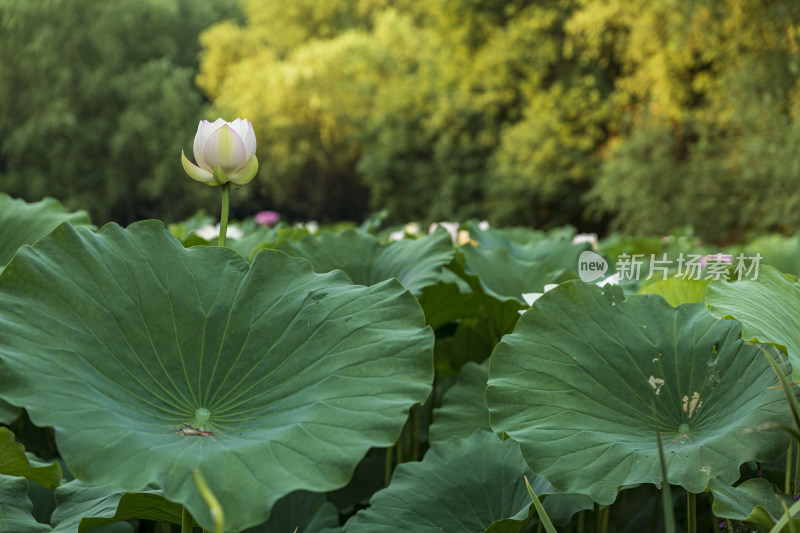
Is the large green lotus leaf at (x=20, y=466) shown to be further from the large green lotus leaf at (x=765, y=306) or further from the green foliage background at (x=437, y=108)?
the green foliage background at (x=437, y=108)

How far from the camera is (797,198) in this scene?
6074 mm

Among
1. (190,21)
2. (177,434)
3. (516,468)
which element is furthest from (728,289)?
(190,21)

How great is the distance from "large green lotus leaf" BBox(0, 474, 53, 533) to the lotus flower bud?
38cm

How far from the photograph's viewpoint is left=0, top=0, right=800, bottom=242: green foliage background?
7.14 meters

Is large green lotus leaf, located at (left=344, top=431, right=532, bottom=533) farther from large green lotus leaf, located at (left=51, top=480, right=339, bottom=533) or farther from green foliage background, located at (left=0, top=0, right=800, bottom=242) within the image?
green foliage background, located at (left=0, top=0, right=800, bottom=242)

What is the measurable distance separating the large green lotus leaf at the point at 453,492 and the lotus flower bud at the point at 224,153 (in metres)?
0.41

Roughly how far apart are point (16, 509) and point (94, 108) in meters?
15.8

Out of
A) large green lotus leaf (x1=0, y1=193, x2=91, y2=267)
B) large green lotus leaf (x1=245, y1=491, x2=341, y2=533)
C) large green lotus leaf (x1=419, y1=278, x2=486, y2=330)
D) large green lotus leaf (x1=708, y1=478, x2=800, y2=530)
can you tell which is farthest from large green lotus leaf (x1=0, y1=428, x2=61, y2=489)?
large green lotus leaf (x1=708, y1=478, x2=800, y2=530)

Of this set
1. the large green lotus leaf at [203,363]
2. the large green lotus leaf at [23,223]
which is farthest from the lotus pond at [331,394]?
the large green lotus leaf at [23,223]

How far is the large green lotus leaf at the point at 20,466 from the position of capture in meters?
0.73

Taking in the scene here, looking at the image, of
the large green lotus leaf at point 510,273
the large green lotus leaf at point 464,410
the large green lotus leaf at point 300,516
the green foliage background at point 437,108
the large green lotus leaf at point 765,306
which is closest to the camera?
the large green lotus leaf at point 765,306

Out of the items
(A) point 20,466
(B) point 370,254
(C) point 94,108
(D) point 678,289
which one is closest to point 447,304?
(B) point 370,254

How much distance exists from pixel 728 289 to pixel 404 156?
40.2 feet

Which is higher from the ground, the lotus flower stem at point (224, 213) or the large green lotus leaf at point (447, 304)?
the lotus flower stem at point (224, 213)
